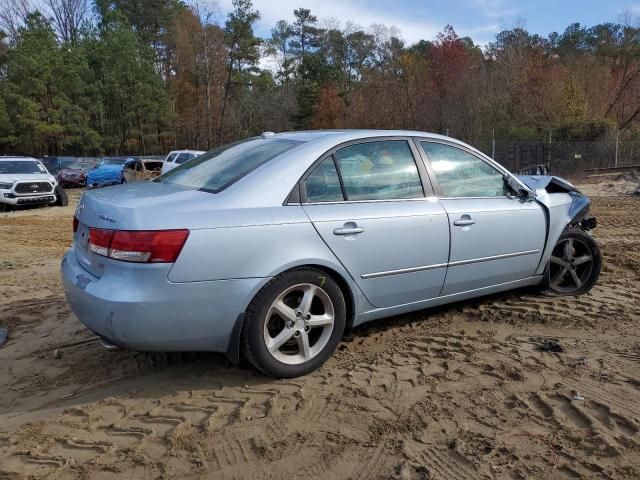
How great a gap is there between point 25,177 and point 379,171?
50.9ft

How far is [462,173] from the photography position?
4.42 metres

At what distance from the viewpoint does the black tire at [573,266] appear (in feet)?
17.0

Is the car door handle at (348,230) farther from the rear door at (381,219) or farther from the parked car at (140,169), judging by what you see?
the parked car at (140,169)

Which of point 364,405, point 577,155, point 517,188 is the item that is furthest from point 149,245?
point 577,155

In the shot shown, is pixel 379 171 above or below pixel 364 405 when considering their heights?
above

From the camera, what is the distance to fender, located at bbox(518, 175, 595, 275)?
482 centimetres

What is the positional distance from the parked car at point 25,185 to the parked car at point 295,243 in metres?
14.0

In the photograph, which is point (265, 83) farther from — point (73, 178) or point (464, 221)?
point (464, 221)

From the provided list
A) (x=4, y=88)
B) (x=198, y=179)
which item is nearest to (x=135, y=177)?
(x=198, y=179)

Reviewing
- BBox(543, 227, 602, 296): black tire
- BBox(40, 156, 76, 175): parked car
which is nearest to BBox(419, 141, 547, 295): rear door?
BBox(543, 227, 602, 296): black tire

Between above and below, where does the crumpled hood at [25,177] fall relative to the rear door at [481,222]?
above

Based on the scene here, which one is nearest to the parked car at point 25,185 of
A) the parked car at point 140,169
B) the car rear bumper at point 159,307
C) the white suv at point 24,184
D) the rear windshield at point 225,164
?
the white suv at point 24,184

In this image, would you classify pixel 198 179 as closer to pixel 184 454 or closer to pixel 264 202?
pixel 264 202

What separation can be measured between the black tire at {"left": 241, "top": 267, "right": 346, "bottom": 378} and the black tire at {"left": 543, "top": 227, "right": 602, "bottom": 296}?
2.52 meters
